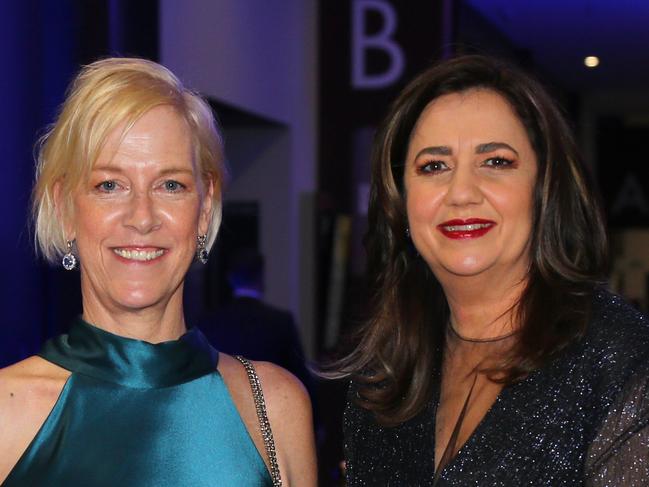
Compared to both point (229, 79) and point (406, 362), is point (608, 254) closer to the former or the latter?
point (406, 362)

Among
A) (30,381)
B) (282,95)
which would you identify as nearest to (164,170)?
(30,381)

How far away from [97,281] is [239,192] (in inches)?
244

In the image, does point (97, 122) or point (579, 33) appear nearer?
point (97, 122)

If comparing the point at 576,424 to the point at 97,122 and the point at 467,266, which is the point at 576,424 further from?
the point at 97,122

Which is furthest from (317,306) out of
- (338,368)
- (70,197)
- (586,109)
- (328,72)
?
(586,109)

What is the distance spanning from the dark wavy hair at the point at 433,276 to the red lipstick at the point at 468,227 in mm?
122

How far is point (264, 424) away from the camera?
8.21 ft

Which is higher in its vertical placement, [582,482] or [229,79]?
[229,79]

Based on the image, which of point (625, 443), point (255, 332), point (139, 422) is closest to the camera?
point (625, 443)

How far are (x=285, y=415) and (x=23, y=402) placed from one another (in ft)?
1.93

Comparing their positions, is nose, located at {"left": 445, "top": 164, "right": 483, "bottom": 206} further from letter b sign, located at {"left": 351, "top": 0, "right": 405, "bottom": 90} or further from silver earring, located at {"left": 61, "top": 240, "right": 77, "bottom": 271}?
letter b sign, located at {"left": 351, "top": 0, "right": 405, "bottom": 90}

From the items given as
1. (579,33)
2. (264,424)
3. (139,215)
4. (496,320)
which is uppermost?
(579,33)

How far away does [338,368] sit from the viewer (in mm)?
2855

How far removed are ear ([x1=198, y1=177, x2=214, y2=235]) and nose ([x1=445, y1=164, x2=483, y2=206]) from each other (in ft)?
1.72
